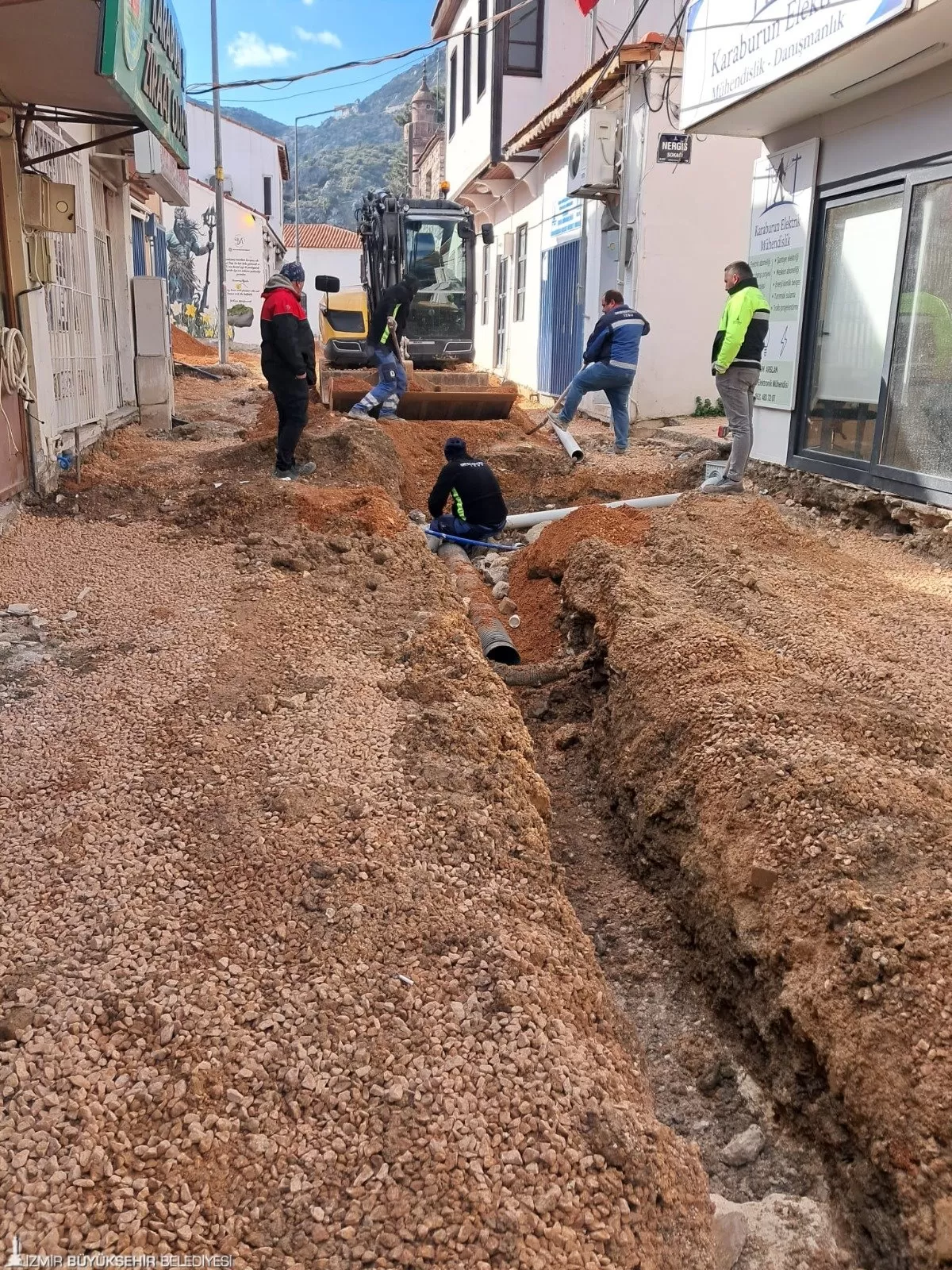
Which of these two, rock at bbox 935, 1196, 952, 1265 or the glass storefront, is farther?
the glass storefront

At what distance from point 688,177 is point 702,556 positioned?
8306 millimetres

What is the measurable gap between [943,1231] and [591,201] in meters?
14.5

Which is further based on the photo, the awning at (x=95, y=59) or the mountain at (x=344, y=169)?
the mountain at (x=344, y=169)

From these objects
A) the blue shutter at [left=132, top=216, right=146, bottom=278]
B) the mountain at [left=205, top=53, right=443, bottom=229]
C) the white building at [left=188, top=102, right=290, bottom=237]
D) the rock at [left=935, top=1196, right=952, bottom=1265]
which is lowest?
the rock at [left=935, top=1196, right=952, bottom=1265]

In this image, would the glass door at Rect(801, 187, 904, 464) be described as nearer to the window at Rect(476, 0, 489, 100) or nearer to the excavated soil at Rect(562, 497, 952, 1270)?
the excavated soil at Rect(562, 497, 952, 1270)

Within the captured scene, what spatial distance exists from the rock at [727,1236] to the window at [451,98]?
24789 mm

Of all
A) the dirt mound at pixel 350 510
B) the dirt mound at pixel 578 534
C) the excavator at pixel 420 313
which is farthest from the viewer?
the excavator at pixel 420 313

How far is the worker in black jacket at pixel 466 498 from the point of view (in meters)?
7.33

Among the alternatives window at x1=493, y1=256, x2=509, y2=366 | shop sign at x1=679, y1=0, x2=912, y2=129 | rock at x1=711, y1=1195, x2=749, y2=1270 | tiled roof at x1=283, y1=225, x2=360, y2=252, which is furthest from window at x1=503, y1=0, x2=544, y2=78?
tiled roof at x1=283, y1=225, x2=360, y2=252

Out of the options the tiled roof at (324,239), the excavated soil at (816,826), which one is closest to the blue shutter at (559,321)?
the excavated soil at (816,826)

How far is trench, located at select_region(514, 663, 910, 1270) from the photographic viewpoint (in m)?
2.53

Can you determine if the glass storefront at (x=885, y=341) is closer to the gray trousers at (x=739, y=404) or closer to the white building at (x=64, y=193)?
the gray trousers at (x=739, y=404)

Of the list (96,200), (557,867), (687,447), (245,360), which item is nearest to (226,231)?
(245,360)

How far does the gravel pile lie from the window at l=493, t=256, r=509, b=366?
59.0ft
